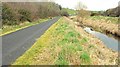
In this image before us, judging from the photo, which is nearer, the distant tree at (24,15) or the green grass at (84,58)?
the green grass at (84,58)

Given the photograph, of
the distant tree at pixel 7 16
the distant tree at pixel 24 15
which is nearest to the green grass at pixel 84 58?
the distant tree at pixel 7 16

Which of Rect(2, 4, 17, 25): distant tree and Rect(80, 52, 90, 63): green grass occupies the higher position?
Rect(80, 52, 90, 63): green grass

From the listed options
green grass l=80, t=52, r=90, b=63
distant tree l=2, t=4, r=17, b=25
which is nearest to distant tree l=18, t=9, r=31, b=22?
distant tree l=2, t=4, r=17, b=25

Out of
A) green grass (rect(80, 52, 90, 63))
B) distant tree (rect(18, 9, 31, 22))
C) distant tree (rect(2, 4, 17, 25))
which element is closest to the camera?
green grass (rect(80, 52, 90, 63))

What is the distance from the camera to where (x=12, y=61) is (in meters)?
14.8

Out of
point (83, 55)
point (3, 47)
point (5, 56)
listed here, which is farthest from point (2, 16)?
point (83, 55)

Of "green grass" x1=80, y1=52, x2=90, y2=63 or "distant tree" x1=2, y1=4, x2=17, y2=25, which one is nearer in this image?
"green grass" x1=80, y1=52, x2=90, y2=63

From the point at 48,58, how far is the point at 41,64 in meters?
1.13

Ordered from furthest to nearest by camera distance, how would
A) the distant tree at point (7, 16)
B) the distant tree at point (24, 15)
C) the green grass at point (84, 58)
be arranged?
the distant tree at point (24, 15)
the distant tree at point (7, 16)
the green grass at point (84, 58)

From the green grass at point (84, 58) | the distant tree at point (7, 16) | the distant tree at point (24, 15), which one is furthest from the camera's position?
the distant tree at point (24, 15)

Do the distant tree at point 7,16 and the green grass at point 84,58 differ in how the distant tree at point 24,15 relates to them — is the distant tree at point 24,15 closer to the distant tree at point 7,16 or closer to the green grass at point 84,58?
the distant tree at point 7,16

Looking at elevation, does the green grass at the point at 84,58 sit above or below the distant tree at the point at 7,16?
above

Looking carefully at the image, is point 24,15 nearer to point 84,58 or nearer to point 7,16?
point 7,16

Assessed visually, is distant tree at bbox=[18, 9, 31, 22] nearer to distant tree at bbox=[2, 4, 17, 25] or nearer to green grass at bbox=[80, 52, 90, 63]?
distant tree at bbox=[2, 4, 17, 25]
